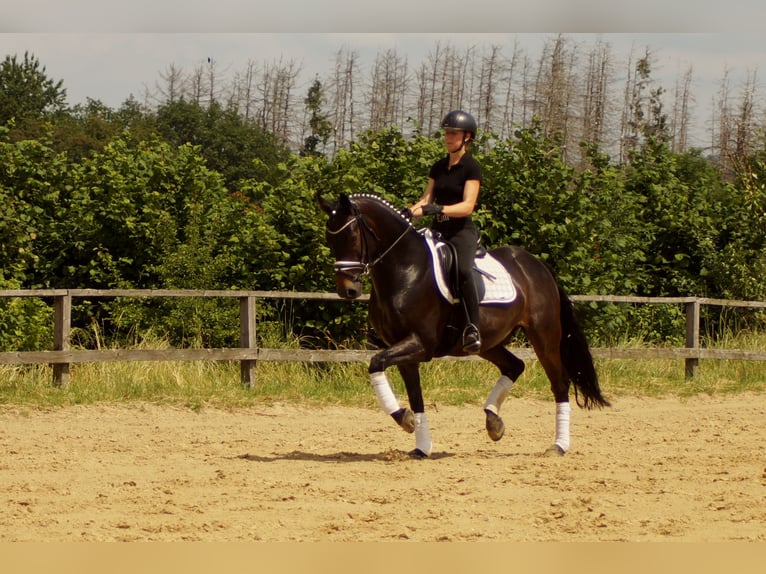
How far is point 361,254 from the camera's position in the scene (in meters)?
7.36

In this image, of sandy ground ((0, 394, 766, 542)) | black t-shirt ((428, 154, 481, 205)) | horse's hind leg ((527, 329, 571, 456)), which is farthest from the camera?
horse's hind leg ((527, 329, 571, 456))

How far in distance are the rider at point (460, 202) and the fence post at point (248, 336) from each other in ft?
15.4

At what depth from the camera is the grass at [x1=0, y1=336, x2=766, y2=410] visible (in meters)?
11.1

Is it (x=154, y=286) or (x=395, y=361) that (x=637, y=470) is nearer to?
(x=395, y=361)

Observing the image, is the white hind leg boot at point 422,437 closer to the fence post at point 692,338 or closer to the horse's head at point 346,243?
the horse's head at point 346,243

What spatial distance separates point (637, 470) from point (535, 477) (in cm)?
87

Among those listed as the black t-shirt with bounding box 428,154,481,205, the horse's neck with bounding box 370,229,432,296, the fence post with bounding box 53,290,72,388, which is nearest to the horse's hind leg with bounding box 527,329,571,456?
the horse's neck with bounding box 370,229,432,296

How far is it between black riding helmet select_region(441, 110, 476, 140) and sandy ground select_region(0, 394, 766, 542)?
256cm

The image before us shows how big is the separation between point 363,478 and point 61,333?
5.57 m

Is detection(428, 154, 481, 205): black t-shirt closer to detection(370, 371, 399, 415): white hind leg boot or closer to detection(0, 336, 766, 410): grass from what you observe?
detection(370, 371, 399, 415): white hind leg boot

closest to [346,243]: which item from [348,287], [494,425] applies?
[348,287]

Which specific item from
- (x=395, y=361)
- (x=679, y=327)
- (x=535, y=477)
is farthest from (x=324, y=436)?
(x=679, y=327)

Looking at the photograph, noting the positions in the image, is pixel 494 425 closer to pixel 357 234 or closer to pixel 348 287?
pixel 348 287

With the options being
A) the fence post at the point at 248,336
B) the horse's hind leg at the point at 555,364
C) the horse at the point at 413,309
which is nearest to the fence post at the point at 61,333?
the fence post at the point at 248,336
